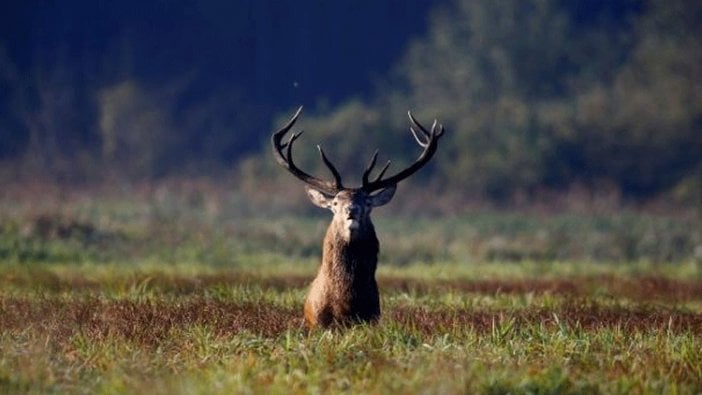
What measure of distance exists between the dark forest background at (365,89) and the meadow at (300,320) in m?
16.4

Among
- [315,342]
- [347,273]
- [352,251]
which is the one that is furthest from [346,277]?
[315,342]

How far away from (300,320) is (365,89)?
1927 inches

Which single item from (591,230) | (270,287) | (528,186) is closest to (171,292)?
(270,287)

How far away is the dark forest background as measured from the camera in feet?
143

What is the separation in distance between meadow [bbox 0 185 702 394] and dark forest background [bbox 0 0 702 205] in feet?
54.0

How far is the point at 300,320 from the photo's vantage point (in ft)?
38.0

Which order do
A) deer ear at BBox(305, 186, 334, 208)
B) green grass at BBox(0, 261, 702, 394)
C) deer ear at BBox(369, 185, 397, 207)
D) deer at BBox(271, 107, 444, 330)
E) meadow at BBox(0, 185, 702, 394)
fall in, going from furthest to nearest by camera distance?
deer ear at BBox(305, 186, 334, 208) → deer ear at BBox(369, 185, 397, 207) → deer at BBox(271, 107, 444, 330) → meadow at BBox(0, 185, 702, 394) → green grass at BBox(0, 261, 702, 394)

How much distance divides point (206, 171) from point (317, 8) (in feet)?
40.9

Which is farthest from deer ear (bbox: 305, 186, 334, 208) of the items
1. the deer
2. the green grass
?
the green grass

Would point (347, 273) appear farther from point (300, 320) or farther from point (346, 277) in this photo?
point (300, 320)

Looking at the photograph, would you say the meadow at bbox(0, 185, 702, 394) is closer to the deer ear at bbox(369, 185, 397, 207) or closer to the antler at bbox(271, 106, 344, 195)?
the deer ear at bbox(369, 185, 397, 207)

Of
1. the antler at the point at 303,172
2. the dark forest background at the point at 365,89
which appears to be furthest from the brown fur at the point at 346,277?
the dark forest background at the point at 365,89

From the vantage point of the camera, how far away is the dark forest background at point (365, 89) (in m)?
43.7

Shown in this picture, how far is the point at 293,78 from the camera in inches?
2265
